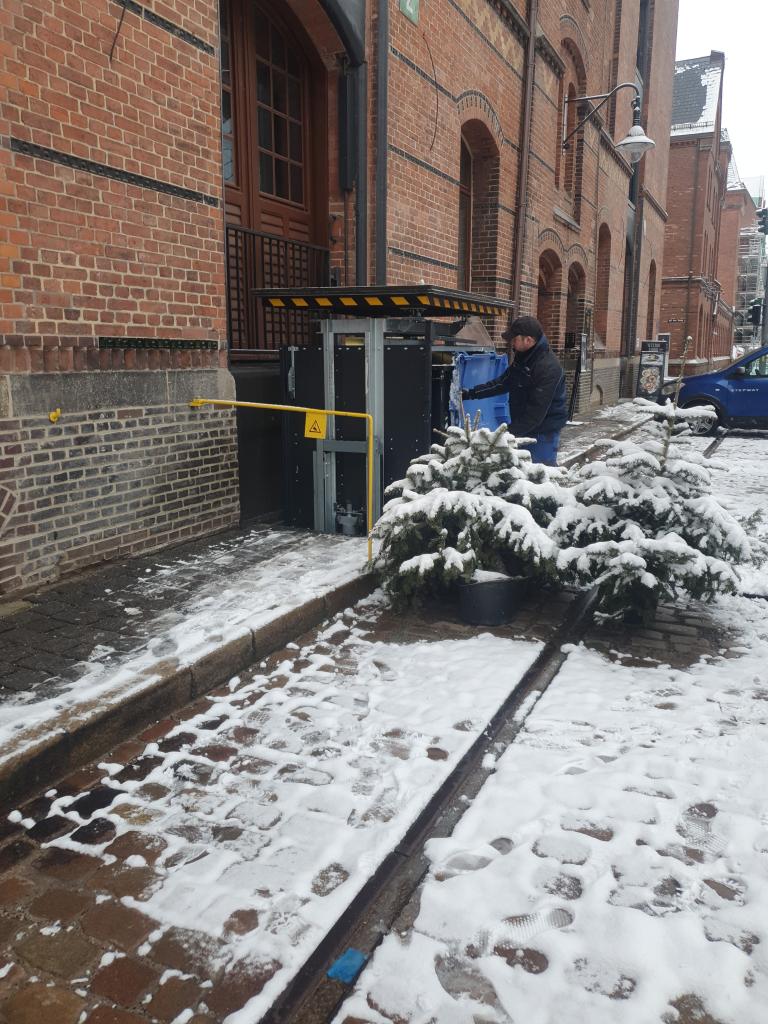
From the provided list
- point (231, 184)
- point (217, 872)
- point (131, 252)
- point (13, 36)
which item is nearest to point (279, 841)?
point (217, 872)

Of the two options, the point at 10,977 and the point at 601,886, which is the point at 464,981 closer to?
the point at 601,886

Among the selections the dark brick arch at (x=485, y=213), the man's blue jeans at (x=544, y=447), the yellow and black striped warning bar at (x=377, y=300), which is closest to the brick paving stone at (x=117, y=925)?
the yellow and black striped warning bar at (x=377, y=300)

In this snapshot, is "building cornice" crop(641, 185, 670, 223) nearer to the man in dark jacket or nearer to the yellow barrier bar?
the man in dark jacket

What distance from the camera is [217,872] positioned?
2695 millimetres

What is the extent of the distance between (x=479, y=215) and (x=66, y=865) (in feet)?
38.4

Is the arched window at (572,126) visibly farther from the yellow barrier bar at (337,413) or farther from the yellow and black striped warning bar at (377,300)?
the yellow barrier bar at (337,413)

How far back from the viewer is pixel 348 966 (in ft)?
7.54

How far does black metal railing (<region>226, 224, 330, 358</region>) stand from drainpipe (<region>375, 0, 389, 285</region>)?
0.62m

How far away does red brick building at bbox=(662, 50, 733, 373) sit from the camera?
33.2 meters

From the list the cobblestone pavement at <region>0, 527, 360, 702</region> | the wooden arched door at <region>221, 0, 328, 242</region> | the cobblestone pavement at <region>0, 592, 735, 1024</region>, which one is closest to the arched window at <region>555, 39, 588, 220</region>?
the wooden arched door at <region>221, 0, 328, 242</region>

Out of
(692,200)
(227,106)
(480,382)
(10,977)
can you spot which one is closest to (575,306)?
(480,382)

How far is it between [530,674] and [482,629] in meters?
0.73

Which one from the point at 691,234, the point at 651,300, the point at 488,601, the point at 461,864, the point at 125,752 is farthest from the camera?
the point at 691,234

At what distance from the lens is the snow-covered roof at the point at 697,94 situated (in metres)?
35.0
